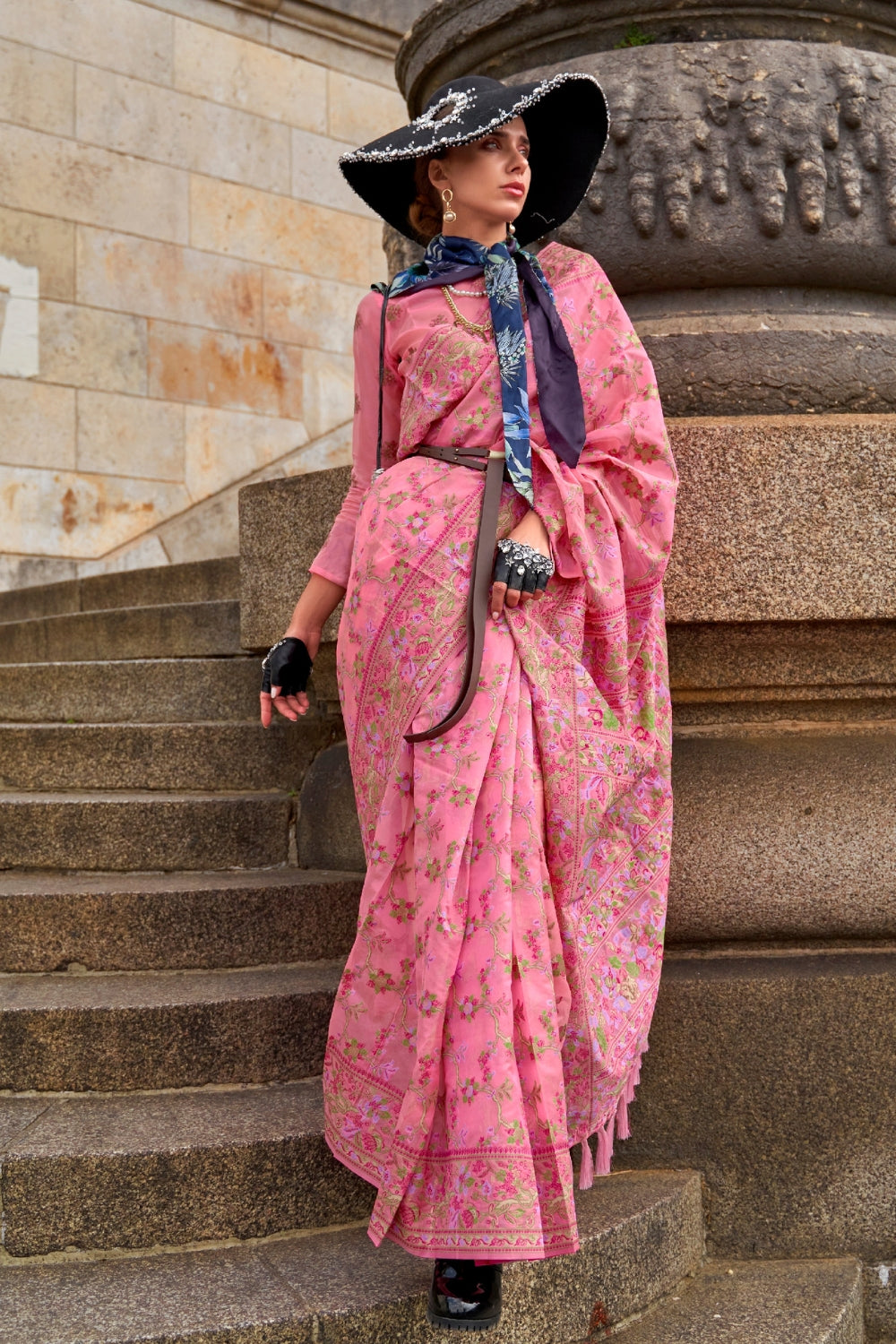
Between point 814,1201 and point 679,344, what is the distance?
6.54 ft

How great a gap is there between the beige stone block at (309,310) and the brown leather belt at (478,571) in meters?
6.69

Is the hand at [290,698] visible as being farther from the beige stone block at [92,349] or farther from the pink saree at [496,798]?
the beige stone block at [92,349]

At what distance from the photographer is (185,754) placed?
395cm

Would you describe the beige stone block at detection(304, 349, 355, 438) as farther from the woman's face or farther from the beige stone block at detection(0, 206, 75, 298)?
the woman's face

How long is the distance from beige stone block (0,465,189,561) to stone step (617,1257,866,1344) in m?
6.19

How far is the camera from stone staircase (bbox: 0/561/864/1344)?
237 cm

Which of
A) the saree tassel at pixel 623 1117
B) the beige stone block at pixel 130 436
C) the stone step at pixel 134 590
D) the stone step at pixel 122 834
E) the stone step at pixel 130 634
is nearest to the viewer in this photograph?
the saree tassel at pixel 623 1117

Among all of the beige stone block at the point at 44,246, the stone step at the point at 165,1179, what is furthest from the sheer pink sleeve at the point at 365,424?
the beige stone block at the point at 44,246

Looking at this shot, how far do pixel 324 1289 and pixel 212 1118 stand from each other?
1.62 ft

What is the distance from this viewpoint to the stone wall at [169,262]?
25.7 ft

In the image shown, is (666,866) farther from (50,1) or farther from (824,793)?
(50,1)

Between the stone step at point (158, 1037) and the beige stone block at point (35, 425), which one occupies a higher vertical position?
the beige stone block at point (35, 425)

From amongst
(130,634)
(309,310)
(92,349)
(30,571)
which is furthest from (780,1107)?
(309,310)

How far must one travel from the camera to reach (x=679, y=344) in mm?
3205
